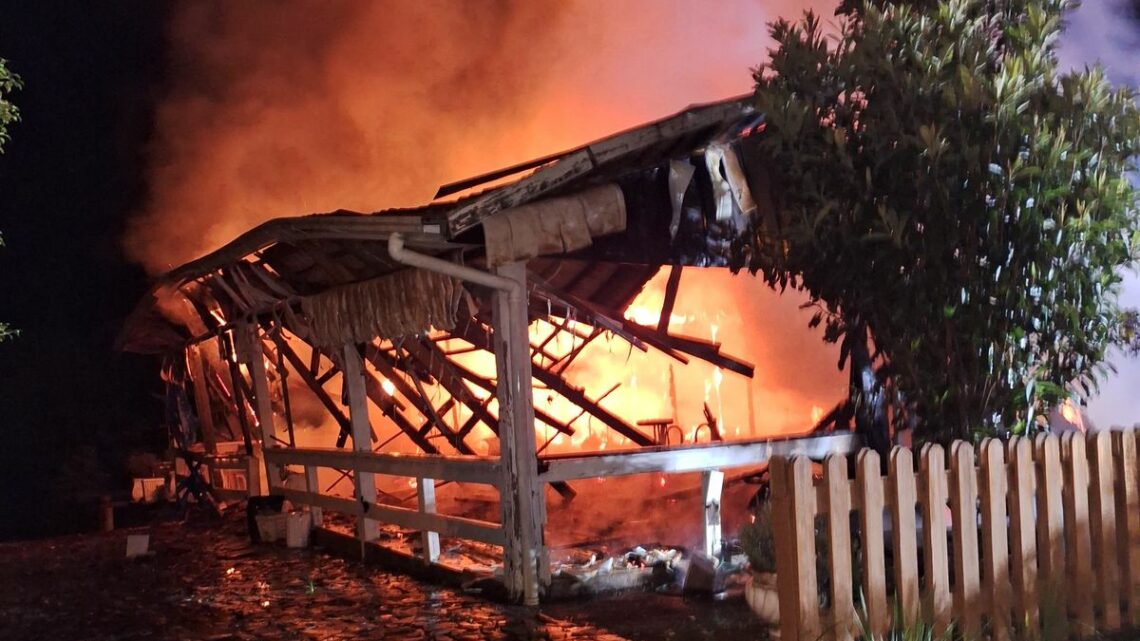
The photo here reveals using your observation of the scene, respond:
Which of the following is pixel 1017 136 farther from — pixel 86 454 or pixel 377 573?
pixel 86 454

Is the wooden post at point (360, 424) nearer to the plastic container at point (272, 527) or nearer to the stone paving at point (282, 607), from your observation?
the stone paving at point (282, 607)

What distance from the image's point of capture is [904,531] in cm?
518

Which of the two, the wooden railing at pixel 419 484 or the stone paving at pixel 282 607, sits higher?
the wooden railing at pixel 419 484

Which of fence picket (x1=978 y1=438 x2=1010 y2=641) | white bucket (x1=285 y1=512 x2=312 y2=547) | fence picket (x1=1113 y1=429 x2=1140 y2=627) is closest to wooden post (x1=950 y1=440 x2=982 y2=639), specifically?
fence picket (x1=978 y1=438 x2=1010 y2=641)

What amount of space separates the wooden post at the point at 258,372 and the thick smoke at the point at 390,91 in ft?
19.8

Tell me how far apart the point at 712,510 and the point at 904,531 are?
3651mm

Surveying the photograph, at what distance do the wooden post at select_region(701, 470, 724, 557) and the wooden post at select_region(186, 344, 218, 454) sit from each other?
418 inches

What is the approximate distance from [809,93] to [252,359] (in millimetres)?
8661

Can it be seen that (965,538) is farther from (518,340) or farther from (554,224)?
(554,224)

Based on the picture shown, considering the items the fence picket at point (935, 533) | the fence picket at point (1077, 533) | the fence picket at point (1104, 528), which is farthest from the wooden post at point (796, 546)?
the fence picket at point (1104, 528)

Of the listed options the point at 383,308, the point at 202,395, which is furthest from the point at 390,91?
the point at 383,308

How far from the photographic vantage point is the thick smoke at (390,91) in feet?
56.2

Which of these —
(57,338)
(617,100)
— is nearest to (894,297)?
(617,100)

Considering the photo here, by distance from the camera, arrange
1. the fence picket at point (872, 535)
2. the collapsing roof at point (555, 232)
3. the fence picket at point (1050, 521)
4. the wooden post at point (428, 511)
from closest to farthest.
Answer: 1. the fence picket at point (872, 535)
2. the fence picket at point (1050, 521)
3. the collapsing roof at point (555, 232)
4. the wooden post at point (428, 511)
